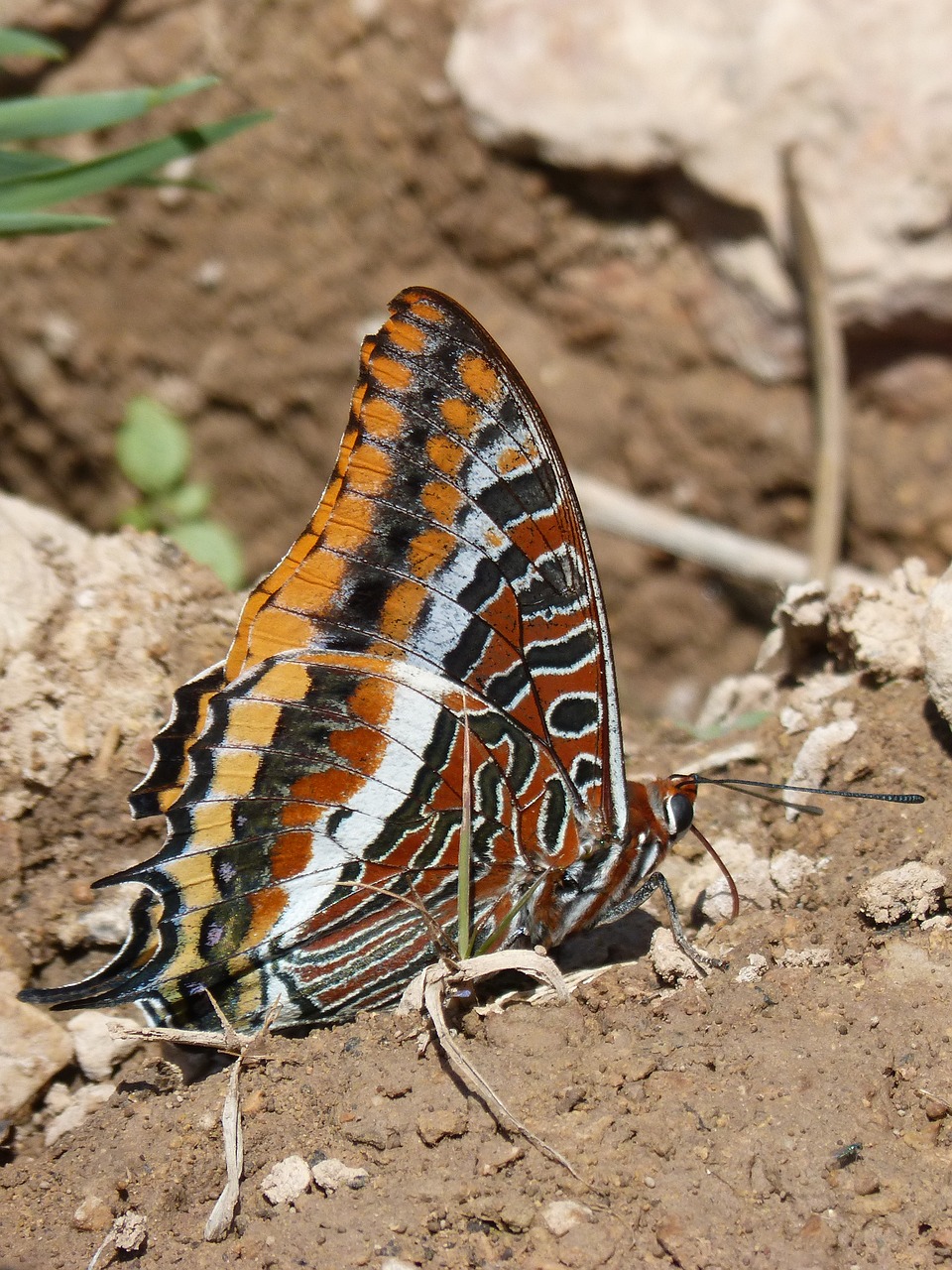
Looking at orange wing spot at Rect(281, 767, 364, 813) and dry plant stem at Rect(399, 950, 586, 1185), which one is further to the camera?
orange wing spot at Rect(281, 767, 364, 813)

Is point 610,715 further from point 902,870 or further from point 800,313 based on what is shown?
point 800,313

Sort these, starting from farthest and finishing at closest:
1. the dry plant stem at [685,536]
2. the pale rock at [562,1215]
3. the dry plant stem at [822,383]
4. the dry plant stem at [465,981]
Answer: the dry plant stem at [685,536], the dry plant stem at [822,383], the dry plant stem at [465,981], the pale rock at [562,1215]

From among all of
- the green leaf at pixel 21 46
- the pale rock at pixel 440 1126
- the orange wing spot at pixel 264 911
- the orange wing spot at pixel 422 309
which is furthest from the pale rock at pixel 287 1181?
the green leaf at pixel 21 46

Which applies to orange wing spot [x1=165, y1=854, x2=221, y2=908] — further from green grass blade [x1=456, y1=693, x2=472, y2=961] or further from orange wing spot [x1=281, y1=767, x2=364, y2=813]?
green grass blade [x1=456, y1=693, x2=472, y2=961]

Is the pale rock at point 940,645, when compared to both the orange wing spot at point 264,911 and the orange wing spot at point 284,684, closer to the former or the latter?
the orange wing spot at point 284,684

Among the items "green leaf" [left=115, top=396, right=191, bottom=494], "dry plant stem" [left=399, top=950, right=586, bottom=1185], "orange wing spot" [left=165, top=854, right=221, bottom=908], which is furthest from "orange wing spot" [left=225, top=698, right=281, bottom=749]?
"green leaf" [left=115, top=396, right=191, bottom=494]

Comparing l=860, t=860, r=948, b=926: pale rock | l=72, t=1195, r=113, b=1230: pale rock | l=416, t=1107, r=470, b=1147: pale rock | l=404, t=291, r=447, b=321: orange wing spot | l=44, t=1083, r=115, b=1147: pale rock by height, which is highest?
l=404, t=291, r=447, b=321: orange wing spot
